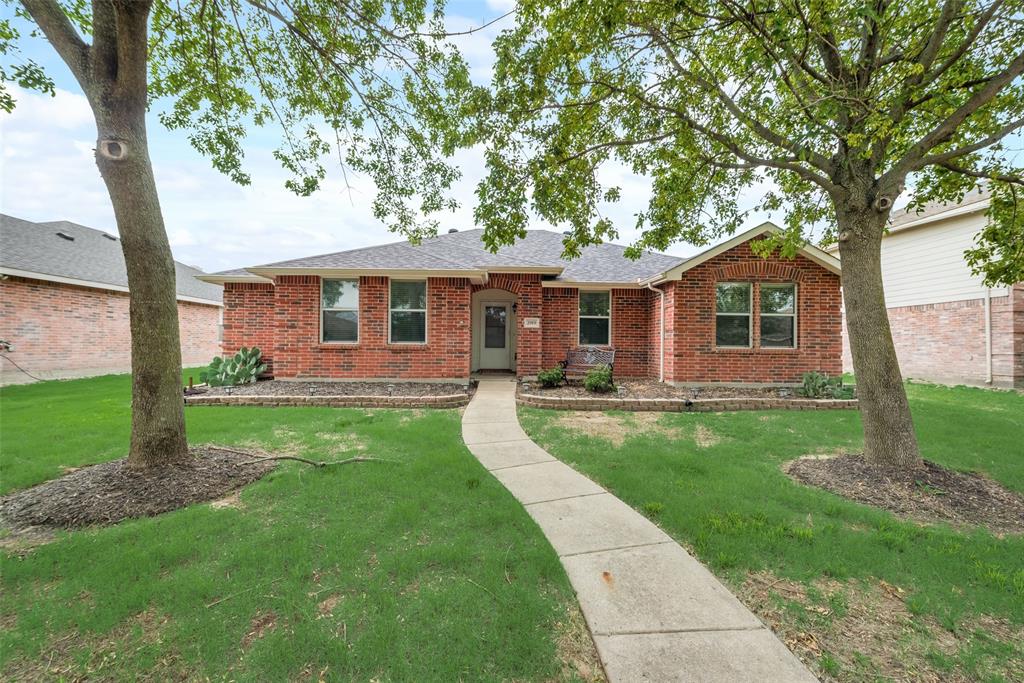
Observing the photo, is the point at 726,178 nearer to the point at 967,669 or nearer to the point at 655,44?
the point at 655,44

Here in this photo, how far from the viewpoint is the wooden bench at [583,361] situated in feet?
34.9

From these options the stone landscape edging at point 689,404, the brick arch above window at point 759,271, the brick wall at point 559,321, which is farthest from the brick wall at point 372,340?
the brick arch above window at point 759,271

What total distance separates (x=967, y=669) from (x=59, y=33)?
26.5 ft

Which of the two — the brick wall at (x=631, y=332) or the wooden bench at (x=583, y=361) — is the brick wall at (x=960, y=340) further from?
the wooden bench at (x=583, y=361)

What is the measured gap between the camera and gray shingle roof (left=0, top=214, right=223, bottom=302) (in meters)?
12.1

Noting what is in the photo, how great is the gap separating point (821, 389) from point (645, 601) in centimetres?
900

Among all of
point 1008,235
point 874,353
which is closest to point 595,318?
point 874,353

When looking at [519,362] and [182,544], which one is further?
[519,362]

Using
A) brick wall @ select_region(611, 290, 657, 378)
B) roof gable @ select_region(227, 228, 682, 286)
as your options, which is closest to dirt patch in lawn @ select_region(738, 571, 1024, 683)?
roof gable @ select_region(227, 228, 682, 286)

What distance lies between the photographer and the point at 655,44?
18.0 feet

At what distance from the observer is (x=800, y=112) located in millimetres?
3986

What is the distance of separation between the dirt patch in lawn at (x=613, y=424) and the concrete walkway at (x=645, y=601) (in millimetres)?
2165

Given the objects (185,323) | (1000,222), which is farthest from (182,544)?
(185,323)

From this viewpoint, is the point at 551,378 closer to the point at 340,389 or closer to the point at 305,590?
the point at 340,389
